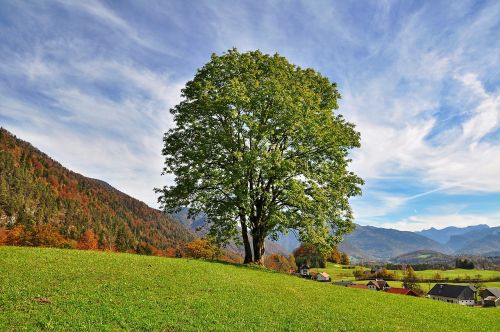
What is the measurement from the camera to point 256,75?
36125 mm

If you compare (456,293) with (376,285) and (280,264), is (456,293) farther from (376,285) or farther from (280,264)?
(280,264)

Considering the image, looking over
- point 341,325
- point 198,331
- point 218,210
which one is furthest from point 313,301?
point 218,210

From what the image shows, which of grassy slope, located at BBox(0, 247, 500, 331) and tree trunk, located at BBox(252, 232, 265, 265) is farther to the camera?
tree trunk, located at BBox(252, 232, 265, 265)

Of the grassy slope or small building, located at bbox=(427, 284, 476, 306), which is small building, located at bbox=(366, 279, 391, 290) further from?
the grassy slope

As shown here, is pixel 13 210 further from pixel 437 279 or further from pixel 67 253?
pixel 437 279

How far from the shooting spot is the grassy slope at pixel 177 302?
15508 mm

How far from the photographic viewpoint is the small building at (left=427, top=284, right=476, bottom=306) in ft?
470

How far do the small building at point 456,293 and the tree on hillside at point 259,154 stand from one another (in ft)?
447

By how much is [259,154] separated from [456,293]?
14786 centimetres

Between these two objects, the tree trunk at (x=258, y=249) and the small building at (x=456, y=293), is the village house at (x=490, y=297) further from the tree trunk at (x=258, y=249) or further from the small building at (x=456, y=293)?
the tree trunk at (x=258, y=249)

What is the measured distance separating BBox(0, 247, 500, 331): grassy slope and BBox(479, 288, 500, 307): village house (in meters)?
139

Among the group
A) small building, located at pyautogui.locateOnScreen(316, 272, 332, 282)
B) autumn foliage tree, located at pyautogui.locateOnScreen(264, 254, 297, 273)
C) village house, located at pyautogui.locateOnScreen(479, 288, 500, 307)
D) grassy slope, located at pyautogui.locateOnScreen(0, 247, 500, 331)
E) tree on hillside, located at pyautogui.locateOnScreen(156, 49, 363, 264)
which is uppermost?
tree on hillside, located at pyautogui.locateOnScreen(156, 49, 363, 264)

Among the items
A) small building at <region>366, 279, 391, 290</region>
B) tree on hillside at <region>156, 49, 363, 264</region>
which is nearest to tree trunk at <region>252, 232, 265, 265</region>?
tree on hillside at <region>156, 49, 363, 264</region>

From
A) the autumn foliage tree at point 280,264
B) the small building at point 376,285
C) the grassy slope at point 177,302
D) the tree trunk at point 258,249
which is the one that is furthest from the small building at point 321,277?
the grassy slope at point 177,302
